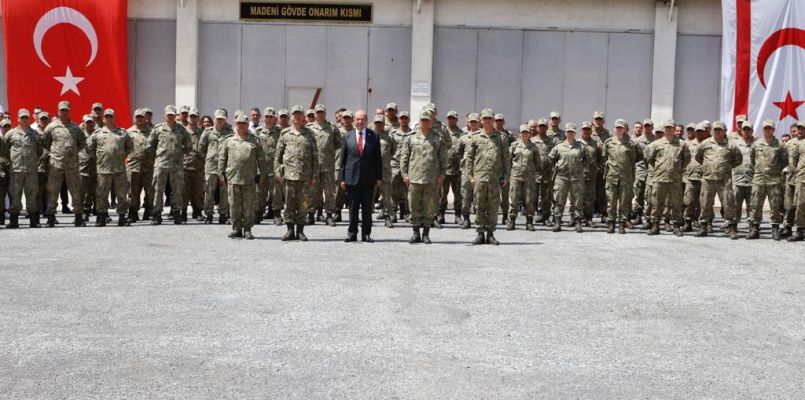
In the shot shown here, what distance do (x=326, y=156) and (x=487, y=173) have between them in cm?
365

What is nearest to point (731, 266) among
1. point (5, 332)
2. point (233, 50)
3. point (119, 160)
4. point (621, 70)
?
point (5, 332)

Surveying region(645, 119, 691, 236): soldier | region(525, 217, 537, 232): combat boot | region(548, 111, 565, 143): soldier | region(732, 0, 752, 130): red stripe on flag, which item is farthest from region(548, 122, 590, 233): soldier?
region(732, 0, 752, 130): red stripe on flag

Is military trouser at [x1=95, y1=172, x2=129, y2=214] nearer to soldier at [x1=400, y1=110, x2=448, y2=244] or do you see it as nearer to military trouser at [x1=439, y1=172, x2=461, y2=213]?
soldier at [x1=400, y1=110, x2=448, y2=244]

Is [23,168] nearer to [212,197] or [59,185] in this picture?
[59,185]

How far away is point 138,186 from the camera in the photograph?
17812 mm

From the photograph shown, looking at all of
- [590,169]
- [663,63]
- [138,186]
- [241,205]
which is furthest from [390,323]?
[663,63]

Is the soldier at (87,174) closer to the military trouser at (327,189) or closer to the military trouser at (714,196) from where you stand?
the military trouser at (327,189)

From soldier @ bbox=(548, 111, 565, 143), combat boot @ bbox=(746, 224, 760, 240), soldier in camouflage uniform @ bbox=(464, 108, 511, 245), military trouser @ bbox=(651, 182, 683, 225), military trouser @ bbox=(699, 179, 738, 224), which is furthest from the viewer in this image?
soldier @ bbox=(548, 111, 565, 143)

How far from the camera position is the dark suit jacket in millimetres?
14758

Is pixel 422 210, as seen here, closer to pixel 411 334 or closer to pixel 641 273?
pixel 641 273

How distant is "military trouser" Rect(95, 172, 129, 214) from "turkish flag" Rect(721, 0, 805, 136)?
15.1 metres

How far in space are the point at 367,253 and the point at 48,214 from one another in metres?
6.41

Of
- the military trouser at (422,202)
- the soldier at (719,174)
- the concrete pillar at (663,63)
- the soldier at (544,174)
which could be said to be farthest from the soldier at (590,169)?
the concrete pillar at (663,63)

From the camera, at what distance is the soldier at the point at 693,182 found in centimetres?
1819
